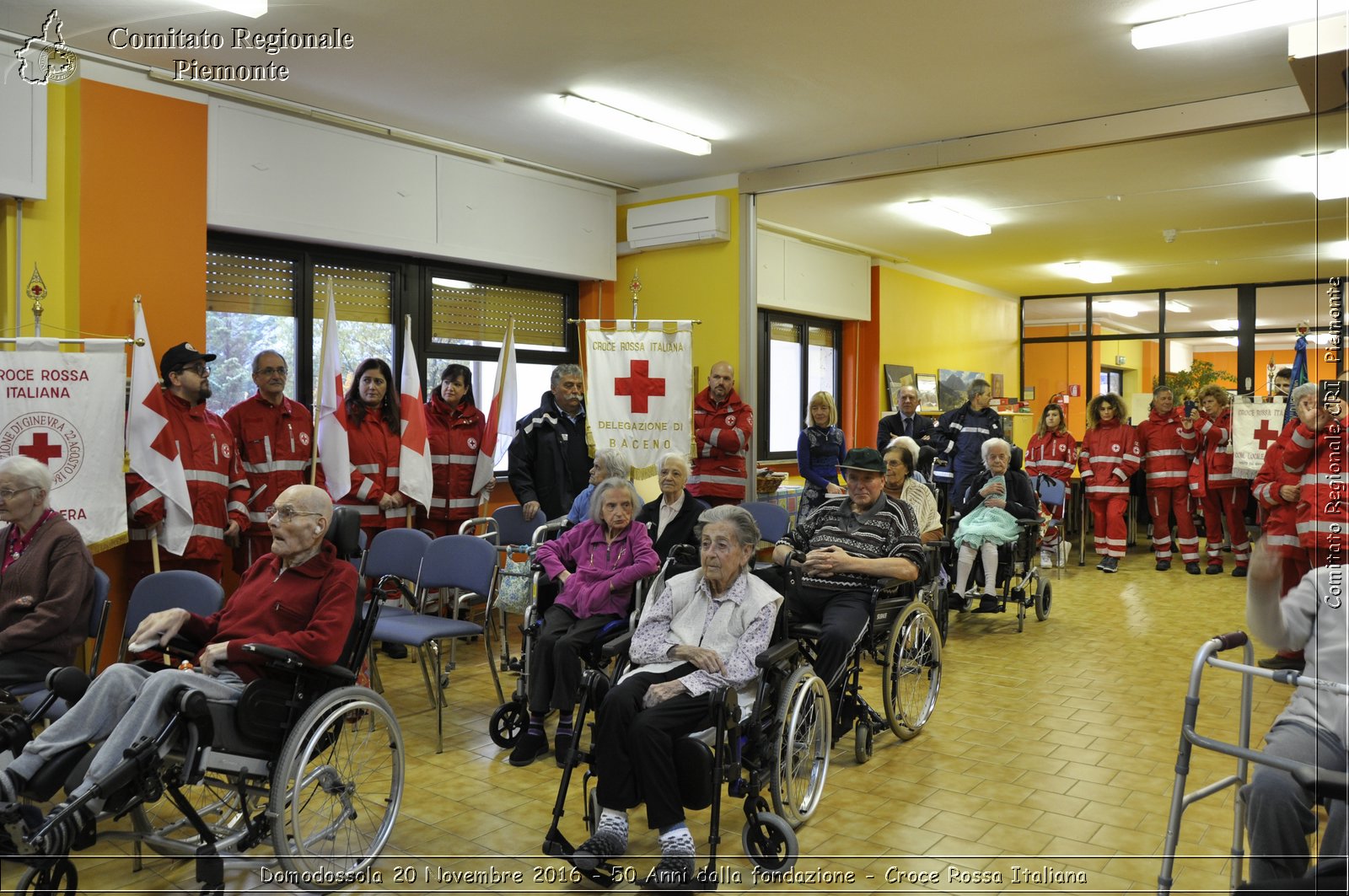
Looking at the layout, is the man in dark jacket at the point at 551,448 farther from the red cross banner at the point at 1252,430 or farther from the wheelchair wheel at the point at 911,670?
the red cross banner at the point at 1252,430

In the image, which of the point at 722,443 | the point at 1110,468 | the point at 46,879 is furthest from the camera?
the point at 1110,468

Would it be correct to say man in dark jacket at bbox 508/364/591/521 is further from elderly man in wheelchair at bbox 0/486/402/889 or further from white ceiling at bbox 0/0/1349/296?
elderly man in wheelchair at bbox 0/486/402/889

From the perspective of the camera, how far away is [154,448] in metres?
4.41

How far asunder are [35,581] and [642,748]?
2.12 meters

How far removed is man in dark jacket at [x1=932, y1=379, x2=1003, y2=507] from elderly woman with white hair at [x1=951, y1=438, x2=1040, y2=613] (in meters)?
1.23

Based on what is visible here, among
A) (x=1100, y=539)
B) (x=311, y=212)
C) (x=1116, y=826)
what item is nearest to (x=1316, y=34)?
(x=1116, y=826)

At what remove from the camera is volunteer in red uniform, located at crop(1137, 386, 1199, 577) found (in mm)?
8758

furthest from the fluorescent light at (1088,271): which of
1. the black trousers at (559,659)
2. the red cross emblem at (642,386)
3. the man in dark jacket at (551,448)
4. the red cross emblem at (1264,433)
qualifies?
the black trousers at (559,659)

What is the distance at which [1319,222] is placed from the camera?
5.59 ft

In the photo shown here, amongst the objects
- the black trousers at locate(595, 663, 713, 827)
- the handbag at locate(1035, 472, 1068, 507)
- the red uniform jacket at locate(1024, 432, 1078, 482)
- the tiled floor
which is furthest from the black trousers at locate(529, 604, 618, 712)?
the red uniform jacket at locate(1024, 432, 1078, 482)

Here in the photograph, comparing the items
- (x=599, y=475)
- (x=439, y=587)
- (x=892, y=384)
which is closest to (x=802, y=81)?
(x=599, y=475)

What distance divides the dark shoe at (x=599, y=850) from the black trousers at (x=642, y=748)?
0.08 metres

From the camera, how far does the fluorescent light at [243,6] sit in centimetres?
385

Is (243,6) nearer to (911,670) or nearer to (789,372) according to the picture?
(911,670)
